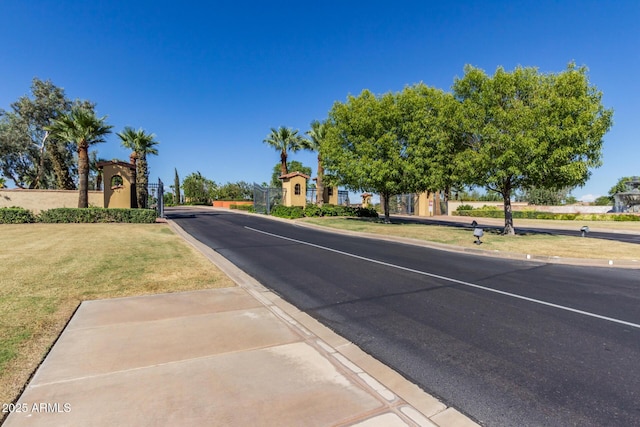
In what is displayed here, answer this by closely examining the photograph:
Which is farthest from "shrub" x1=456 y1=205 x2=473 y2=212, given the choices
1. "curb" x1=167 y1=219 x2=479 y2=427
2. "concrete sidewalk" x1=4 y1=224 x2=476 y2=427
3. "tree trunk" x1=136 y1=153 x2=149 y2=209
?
"concrete sidewalk" x1=4 y1=224 x2=476 y2=427

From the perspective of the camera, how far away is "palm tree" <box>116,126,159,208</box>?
28875 millimetres

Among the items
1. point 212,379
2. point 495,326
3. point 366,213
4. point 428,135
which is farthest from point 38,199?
point 495,326

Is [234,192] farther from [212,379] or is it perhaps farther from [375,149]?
[212,379]

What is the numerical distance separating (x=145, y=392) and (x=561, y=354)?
4.58m

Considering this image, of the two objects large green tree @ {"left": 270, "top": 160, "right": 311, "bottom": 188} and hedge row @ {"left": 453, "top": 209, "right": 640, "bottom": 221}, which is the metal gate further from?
large green tree @ {"left": 270, "top": 160, "right": 311, "bottom": 188}

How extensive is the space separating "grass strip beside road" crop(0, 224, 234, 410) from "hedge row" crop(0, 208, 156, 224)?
10023mm

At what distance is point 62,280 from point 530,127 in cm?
1692

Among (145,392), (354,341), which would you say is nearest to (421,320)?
(354,341)

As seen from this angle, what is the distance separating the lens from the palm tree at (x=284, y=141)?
1400 inches

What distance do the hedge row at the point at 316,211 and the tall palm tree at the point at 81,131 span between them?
1415cm

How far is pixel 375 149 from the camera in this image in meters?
21.1

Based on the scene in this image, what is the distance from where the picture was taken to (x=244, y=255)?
35.2 feet

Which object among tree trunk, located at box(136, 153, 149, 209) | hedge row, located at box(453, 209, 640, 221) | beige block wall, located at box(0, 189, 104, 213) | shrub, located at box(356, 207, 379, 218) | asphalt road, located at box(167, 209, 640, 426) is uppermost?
tree trunk, located at box(136, 153, 149, 209)

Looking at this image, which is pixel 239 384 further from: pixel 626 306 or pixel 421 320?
pixel 626 306
